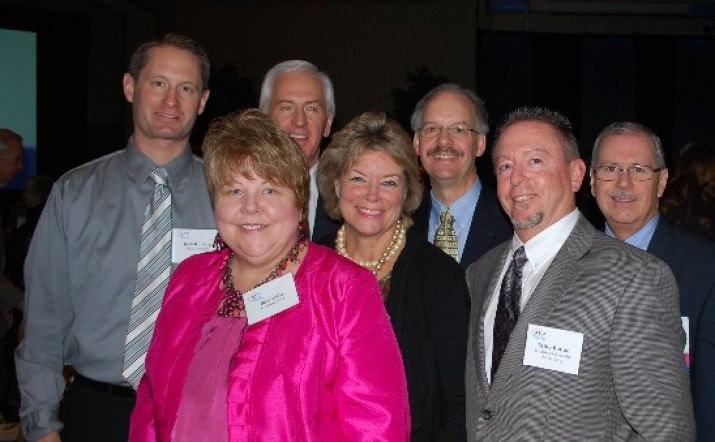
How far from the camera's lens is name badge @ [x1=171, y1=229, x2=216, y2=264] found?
263 centimetres

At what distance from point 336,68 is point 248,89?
10.7 feet

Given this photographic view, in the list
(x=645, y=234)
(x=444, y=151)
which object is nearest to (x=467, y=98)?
(x=444, y=151)

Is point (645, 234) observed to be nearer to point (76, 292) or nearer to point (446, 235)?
point (446, 235)

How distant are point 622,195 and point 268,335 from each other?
5.43 feet

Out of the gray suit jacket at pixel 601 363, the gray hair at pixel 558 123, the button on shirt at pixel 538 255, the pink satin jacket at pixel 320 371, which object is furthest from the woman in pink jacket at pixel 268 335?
the gray hair at pixel 558 123

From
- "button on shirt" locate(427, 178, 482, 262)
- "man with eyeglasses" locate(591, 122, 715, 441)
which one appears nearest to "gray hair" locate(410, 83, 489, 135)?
"button on shirt" locate(427, 178, 482, 262)

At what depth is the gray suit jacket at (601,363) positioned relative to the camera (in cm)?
191

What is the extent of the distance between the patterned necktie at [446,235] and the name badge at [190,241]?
978 mm

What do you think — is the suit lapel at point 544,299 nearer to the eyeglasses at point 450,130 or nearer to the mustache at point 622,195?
the mustache at point 622,195

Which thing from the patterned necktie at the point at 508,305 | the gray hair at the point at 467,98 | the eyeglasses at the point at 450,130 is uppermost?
the gray hair at the point at 467,98

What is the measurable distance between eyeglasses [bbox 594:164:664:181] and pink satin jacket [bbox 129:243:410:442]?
4.69ft

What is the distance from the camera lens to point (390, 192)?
2.66 m

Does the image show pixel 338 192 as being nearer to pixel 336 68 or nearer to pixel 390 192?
A: pixel 390 192

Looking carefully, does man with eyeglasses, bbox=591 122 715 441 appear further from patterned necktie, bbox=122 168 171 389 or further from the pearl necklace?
patterned necktie, bbox=122 168 171 389
